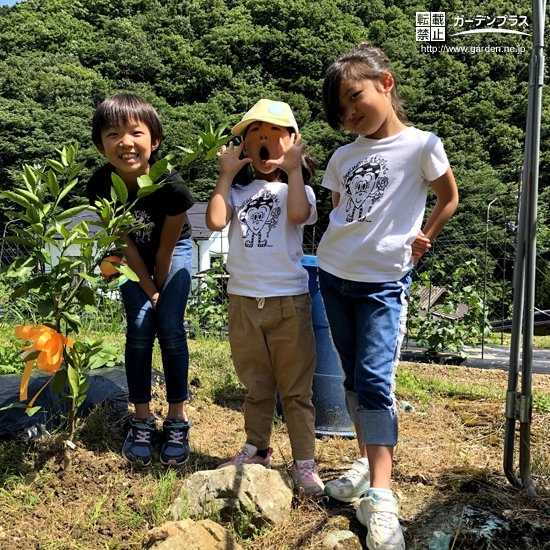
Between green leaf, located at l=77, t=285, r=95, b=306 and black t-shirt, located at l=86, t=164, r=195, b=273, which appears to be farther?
black t-shirt, located at l=86, t=164, r=195, b=273

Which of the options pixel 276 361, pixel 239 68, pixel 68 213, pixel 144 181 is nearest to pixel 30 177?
pixel 68 213

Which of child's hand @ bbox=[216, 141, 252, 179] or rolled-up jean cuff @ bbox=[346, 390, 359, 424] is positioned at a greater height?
child's hand @ bbox=[216, 141, 252, 179]

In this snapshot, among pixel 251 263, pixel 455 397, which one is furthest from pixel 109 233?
pixel 455 397

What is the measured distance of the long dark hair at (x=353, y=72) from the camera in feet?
5.44

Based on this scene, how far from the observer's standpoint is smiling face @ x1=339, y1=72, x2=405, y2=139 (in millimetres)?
1646

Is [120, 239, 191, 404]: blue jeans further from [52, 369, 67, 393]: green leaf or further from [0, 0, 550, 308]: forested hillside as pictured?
[0, 0, 550, 308]: forested hillside

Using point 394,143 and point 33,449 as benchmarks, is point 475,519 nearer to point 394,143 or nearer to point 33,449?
point 394,143

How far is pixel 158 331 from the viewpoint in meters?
2.06

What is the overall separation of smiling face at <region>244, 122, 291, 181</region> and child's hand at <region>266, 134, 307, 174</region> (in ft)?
0.05

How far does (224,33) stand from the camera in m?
37.2

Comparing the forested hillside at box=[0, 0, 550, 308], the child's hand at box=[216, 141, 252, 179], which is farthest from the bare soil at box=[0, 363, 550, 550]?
the forested hillside at box=[0, 0, 550, 308]

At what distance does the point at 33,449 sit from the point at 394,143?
1636mm

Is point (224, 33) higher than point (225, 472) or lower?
higher

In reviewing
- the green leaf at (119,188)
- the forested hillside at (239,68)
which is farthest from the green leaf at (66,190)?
the forested hillside at (239,68)
